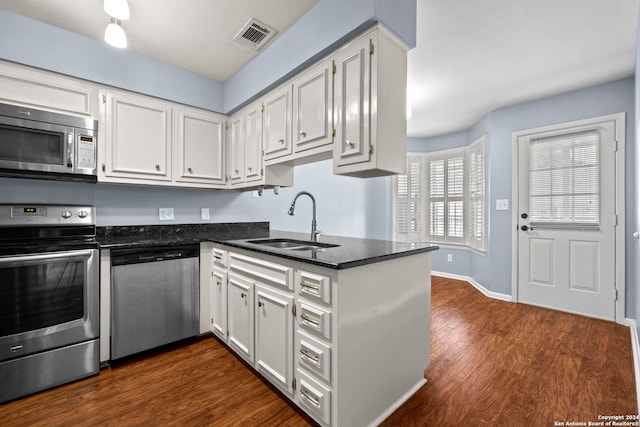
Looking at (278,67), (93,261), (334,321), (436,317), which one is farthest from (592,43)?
(93,261)

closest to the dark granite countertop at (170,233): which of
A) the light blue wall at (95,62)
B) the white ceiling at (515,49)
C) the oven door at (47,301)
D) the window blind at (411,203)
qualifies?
the oven door at (47,301)

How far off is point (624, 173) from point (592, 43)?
1416mm

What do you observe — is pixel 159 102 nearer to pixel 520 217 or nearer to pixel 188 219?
pixel 188 219

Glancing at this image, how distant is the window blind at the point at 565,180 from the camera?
3.07m

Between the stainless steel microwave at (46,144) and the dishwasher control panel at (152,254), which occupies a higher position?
the stainless steel microwave at (46,144)

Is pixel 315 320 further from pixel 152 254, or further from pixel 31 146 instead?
pixel 31 146

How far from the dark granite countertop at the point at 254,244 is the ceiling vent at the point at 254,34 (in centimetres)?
161

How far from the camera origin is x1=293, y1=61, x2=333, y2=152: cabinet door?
1.84 m

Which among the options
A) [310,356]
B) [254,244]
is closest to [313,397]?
[310,356]

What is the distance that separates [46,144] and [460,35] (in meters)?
3.21

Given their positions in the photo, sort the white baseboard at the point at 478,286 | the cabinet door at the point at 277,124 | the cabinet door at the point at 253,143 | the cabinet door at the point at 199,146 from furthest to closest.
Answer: the white baseboard at the point at 478,286
the cabinet door at the point at 199,146
the cabinet door at the point at 253,143
the cabinet door at the point at 277,124

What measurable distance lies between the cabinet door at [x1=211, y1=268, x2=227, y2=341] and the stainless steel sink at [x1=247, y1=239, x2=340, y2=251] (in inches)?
15.6

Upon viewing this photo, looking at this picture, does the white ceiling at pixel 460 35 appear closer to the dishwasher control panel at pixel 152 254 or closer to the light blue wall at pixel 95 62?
the light blue wall at pixel 95 62

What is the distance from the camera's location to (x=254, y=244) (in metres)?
2.06
